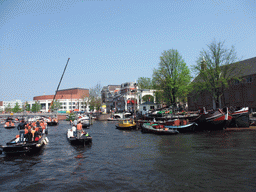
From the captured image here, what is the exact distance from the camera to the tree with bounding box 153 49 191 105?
52.3 metres

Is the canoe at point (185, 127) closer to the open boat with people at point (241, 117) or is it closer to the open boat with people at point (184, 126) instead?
the open boat with people at point (184, 126)

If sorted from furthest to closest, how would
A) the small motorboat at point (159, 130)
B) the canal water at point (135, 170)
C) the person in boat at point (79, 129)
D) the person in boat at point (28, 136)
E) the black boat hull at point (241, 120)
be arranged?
1. the black boat hull at point (241, 120)
2. the small motorboat at point (159, 130)
3. the person in boat at point (79, 129)
4. the person in boat at point (28, 136)
5. the canal water at point (135, 170)

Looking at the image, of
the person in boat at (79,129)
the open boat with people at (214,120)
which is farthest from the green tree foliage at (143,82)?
the person in boat at (79,129)

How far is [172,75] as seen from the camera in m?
53.2

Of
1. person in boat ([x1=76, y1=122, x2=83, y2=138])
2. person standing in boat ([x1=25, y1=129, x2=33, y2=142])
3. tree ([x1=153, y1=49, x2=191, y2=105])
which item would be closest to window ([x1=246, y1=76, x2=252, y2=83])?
tree ([x1=153, y1=49, x2=191, y2=105])

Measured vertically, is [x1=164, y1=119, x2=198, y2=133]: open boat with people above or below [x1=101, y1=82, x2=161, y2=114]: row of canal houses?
below

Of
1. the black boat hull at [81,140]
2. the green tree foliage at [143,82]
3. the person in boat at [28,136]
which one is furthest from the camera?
the green tree foliage at [143,82]

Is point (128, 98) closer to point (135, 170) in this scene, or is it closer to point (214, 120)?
point (214, 120)

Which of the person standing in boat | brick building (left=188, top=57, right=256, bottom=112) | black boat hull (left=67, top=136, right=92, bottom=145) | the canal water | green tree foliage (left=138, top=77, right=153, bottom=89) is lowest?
the canal water

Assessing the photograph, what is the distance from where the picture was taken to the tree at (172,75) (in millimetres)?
52344

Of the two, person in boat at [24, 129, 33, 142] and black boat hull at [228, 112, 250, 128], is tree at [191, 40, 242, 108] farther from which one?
person in boat at [24, 129, 33, 142]

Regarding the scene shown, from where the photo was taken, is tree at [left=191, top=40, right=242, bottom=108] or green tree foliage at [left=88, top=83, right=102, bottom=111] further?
green tree foliage at [left=88, top=83, right=102, bottom=111]

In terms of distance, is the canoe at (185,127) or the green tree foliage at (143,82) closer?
the canoe at (185,127)

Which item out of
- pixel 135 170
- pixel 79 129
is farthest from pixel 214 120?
pixel 135 170
